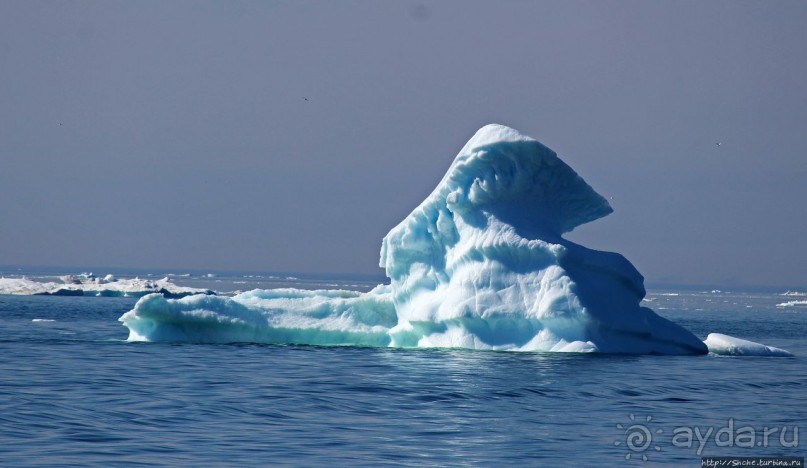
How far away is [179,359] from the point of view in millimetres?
22188

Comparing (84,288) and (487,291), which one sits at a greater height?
(487,291)

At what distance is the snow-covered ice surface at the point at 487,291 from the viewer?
2412cm

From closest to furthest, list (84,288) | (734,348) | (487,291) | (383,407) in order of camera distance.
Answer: (383,407) < (487,291) < (734,348) < (84,288)

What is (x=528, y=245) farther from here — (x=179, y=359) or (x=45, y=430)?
(x=45, y=430)

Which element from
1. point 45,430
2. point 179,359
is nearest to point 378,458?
point 45,430

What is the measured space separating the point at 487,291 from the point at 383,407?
8718 millimetres

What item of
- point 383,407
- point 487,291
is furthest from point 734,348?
point 383,407

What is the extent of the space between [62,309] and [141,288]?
16664mm

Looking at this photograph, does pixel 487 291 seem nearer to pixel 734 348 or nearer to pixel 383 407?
pixel 734 348

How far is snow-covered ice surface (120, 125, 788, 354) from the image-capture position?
24125mm

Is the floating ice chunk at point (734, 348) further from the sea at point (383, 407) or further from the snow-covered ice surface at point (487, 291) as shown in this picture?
the sea at point (383, 407)

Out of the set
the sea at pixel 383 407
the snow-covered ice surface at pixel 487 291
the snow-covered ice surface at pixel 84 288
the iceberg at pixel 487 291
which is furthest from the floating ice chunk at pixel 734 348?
the snow-covered ice surface at pixel 84 288

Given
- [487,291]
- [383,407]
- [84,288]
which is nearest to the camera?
[383,407]

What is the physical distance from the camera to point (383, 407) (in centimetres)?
1600
